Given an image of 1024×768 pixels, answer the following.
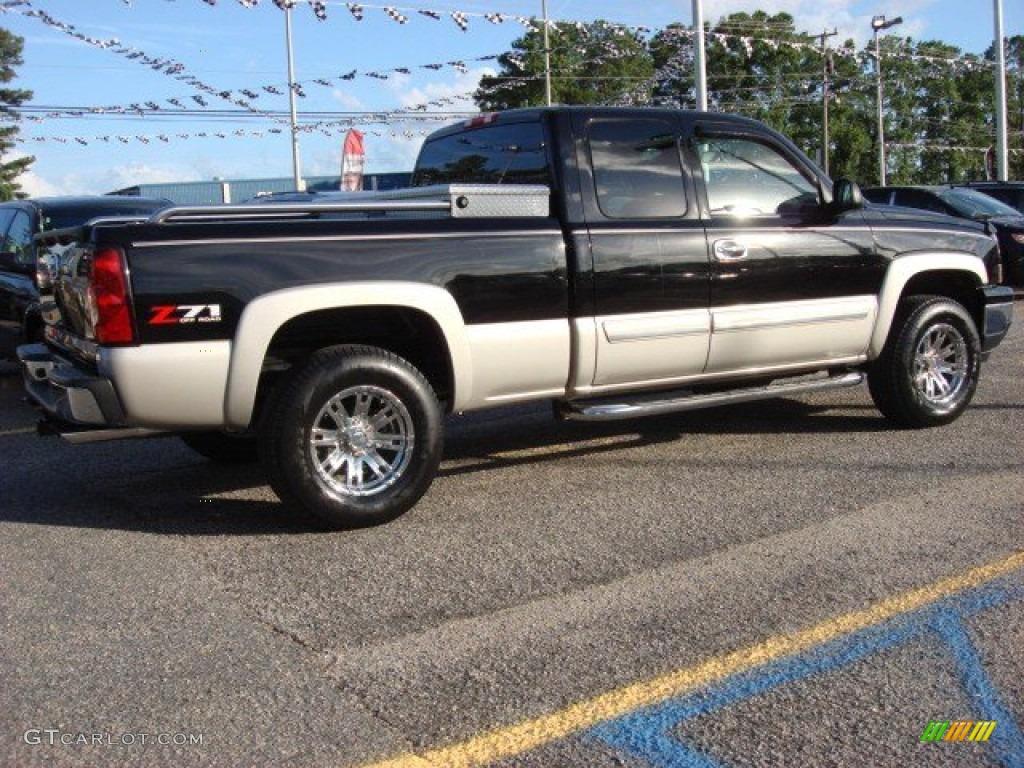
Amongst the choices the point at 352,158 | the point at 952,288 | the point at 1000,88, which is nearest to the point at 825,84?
the point at 1000,88

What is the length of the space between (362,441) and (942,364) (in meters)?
4.18

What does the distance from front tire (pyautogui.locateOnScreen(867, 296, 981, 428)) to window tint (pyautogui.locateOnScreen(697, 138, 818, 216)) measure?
44.0 inches

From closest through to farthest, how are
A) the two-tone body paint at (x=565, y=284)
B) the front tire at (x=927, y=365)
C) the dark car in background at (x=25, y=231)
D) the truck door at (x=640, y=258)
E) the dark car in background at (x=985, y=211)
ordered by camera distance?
1. the two-tone body paint at (x=565, y=284)
2. the truck door at (x=640, y=258)
3. the front tire at (x=927, y=365)
4. the dark car in background at (x=25, y=231)
5. the dark car in background at (x=985, y=211)

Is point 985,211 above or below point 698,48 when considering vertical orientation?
below

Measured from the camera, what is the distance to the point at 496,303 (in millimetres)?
5250

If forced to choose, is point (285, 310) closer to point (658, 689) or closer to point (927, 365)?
point (658, 689)

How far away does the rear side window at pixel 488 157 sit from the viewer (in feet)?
19.1

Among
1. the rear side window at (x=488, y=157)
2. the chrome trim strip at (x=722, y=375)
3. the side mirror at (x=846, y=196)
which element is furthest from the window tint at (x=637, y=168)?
the side mirror at (x=846, y=196)

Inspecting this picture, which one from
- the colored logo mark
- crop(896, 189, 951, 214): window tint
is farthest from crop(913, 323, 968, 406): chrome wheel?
crop(896, 189, 951, 214): window tint

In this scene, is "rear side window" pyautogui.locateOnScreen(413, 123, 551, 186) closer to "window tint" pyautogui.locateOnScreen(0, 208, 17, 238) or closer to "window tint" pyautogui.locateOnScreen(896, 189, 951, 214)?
"window tint" pyautogui.locateOnScreen(0, 208, 17, 238)

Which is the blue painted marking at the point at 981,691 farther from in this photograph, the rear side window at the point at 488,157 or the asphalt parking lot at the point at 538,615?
the rear side window at the point at 488,157

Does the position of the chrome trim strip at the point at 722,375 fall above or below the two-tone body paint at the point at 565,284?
below

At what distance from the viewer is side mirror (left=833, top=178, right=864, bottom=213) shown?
625 centimetres

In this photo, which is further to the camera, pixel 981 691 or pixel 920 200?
pixel 920 200
